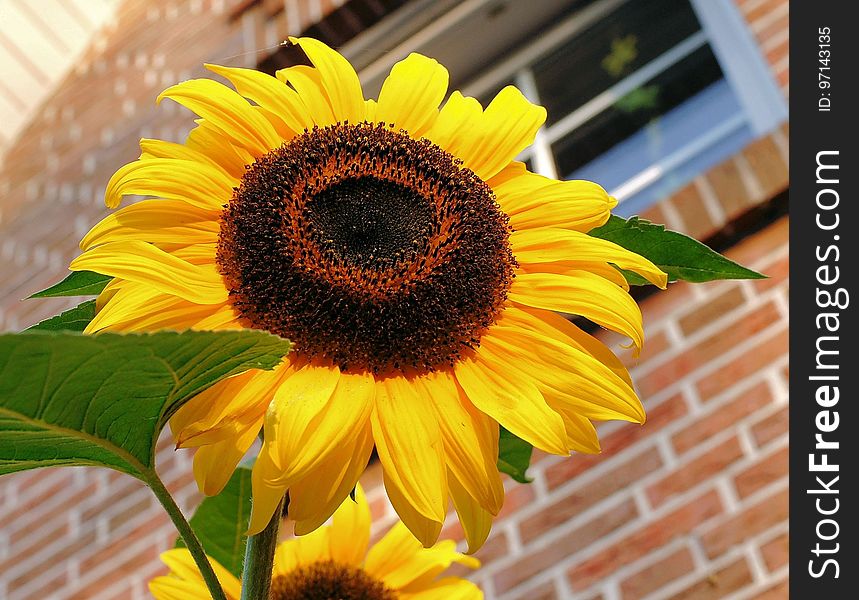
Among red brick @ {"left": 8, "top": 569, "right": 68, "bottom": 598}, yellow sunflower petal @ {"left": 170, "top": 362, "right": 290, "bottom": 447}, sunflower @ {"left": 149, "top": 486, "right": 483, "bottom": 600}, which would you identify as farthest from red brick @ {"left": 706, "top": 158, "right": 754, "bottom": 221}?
red brick @ {"left": 8, "top": 569, "right": 68, "bottom": 598}

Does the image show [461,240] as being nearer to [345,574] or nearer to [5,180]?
[345,574]

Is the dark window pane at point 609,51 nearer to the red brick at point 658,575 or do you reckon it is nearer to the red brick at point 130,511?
the red brick at point 658,575

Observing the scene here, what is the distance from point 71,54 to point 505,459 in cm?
258

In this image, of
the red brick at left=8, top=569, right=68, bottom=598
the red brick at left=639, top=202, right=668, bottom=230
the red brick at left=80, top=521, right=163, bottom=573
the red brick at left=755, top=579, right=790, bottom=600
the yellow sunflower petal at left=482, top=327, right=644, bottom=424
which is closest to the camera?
the yellow sunflower petal at left=482, top=327, right=644, bottom=424

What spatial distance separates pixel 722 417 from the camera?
1240 millimetres

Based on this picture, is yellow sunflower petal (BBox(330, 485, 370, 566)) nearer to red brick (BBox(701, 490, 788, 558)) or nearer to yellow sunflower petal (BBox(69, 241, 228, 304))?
yellow sunflower petal (BBox(69, 241, 228, 304))

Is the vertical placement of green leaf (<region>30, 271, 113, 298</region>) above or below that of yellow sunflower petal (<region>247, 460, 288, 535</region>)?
above

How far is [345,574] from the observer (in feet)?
1.78

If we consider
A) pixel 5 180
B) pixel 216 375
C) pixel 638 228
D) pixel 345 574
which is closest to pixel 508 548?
pixel 345 574

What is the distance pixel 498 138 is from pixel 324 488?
223 mm

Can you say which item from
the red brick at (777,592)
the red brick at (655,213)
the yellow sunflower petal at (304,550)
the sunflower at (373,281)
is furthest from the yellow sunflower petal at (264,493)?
the red brick at (655,213)

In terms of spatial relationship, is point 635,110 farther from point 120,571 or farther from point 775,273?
point 120,571

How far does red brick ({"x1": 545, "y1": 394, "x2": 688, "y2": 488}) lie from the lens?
129cm

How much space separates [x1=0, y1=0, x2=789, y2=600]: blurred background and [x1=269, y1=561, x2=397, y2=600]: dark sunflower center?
0.31m
